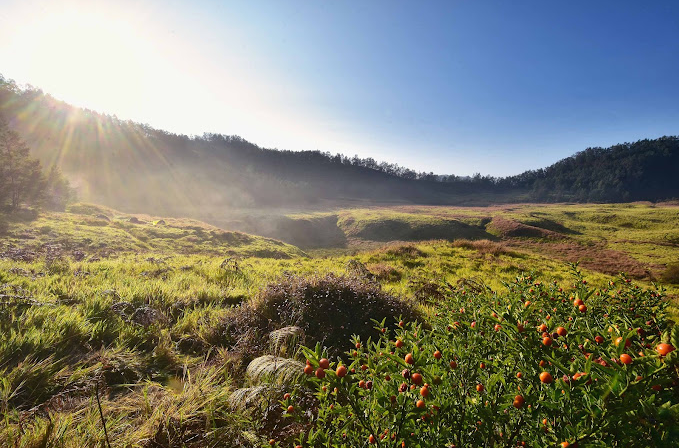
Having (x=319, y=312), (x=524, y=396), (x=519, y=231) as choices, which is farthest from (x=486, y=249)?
(x=519, y=231)

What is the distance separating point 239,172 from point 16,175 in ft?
219

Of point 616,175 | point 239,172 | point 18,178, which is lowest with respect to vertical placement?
point 18,178

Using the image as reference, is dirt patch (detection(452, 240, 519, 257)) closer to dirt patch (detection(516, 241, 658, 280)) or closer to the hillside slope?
dirt patch (detection(516, 241, 658, 280))

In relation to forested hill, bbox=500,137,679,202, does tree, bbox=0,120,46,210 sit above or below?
below

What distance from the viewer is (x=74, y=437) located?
7.37ft

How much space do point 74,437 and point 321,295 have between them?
152 inches

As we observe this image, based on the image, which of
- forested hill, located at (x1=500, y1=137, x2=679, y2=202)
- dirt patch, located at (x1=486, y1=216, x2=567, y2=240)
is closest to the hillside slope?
dirt patch, located at (x1=486, y1=216, x2=567, y2=240)

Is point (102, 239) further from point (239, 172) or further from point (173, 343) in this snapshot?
point (239, 172)

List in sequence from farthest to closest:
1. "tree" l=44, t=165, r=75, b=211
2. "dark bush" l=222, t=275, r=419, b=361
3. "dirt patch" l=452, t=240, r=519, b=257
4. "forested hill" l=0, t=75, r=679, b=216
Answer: "forested hill" l=0, t=75, r=679, b=216, "tree" l=44, t=165, r=75, b=211, "dirt patch" l=452, t=240, r=519, b=257, "dark bush" l=222, t=275, r=419, b=361

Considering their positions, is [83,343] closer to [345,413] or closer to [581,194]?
[345,413]

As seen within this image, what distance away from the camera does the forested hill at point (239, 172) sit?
60.4 m

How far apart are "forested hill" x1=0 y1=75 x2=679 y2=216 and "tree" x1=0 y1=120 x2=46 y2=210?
1640 centimetres

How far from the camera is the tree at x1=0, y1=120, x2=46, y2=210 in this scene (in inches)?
950

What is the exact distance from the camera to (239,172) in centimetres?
9044
